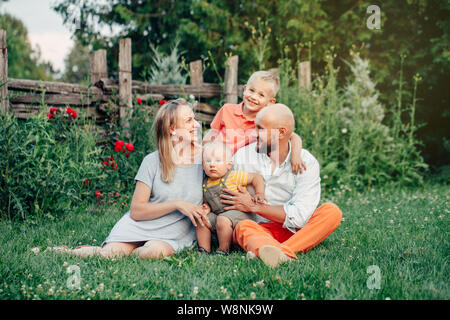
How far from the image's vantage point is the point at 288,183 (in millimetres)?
3168

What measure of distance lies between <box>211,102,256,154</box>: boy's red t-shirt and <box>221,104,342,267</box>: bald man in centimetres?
39

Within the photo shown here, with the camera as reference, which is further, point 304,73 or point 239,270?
point 304,73

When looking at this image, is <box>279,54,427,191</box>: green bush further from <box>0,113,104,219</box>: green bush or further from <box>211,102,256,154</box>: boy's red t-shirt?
<box>0,113,104,219</box>: green bush

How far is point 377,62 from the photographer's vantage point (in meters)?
8.48

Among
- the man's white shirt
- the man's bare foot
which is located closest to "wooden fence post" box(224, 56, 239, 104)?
the man's white shirt

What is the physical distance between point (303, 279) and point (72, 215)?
272 centimetres

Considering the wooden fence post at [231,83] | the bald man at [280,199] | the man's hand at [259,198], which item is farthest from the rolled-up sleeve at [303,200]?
the wooden fence post at [231,83]

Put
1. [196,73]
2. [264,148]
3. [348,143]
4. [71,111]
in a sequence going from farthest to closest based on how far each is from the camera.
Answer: [348,143]
[196,73]
[71,111]
[264,148]

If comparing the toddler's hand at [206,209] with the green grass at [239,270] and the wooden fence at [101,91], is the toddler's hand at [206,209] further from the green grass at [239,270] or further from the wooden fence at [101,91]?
the wooden fence at [101,91]

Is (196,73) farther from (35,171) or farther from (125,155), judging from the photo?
(35,171)

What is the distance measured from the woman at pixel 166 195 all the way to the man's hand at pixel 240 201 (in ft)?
0.74

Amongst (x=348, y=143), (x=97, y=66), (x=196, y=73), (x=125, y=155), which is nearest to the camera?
(x=125, y=155)

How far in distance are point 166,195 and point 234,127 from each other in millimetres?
1024

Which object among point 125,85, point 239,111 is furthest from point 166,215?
point 125,85
